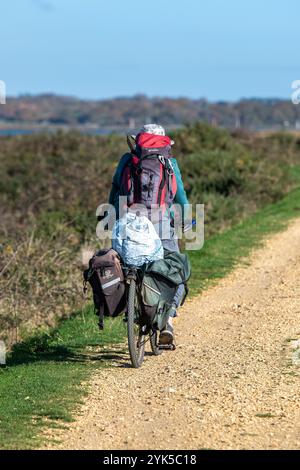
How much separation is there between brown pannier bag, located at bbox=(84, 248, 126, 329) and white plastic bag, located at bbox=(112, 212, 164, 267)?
115 millimetres

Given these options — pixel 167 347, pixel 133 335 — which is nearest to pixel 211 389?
pixel 133 335

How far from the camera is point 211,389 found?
8070mm

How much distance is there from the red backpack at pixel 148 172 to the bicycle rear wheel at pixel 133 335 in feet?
2.30

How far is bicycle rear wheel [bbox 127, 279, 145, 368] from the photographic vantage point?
8.54 metres

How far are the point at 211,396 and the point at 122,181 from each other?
2.00m

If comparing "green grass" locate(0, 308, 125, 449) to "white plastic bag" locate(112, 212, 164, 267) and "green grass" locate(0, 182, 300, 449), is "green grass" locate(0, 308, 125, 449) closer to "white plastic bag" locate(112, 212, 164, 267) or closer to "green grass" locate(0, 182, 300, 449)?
"green grass" locate(0, 182, 300, 449)

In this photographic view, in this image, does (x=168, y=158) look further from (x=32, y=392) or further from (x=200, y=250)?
(x=200, y=250)

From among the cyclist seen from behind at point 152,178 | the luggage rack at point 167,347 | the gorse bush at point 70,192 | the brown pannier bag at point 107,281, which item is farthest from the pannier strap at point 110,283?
the gorse bush at point 70,192

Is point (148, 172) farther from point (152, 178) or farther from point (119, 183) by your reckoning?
point (119, 183)

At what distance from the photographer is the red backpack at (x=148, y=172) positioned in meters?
8.59

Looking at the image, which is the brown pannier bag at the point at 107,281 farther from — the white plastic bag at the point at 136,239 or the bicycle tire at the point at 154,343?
the bicycle tire at the point at 154,343

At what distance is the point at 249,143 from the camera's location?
37.6 metres

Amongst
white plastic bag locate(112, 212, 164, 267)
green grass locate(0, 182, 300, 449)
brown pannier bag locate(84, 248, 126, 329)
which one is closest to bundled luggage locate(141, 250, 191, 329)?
white plastic bag locate(112, 212, 164, 267)

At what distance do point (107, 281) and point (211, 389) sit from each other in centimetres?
124
